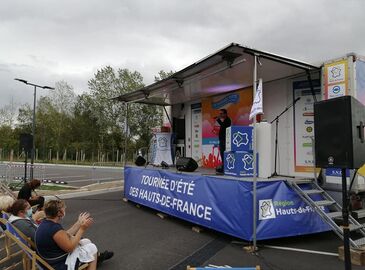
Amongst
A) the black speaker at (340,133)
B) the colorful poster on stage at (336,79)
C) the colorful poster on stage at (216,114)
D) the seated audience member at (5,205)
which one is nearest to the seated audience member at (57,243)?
the seated audience member at (5,205)

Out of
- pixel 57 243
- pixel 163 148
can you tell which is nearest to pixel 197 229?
pixel 57 243

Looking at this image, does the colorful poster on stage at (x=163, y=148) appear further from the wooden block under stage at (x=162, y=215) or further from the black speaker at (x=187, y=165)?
the black speaker at (x=187, y=165)

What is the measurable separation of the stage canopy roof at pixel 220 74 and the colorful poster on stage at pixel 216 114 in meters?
0.26

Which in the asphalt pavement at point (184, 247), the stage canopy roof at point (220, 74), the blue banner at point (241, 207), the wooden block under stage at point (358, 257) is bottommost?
the asphalt pavement at point (184, 247)

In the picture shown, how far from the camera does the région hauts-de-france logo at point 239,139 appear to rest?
23.1 feet

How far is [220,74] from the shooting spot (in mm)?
8703

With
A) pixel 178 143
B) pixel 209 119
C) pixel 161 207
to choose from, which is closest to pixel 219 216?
pixel 161 207

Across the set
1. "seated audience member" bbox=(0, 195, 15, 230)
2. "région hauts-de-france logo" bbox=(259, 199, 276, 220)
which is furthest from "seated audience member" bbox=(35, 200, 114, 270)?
"région hauts-de-france logo" bbox=(259, 199, 276, 220)

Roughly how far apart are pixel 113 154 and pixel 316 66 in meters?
35.8

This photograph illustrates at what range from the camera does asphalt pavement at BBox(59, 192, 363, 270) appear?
5.34 metres

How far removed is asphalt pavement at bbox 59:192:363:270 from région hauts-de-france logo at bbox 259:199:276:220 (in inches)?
21.6

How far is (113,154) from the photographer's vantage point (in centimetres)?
4103

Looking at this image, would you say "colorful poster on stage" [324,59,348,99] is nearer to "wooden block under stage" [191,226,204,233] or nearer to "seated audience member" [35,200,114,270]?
"wooden block under stage" [191,226,204,233]

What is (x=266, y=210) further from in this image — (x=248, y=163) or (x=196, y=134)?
(x=196, y=134)
